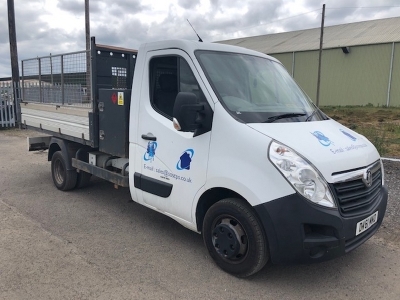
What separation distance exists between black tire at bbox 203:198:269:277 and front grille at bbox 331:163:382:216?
71 cm

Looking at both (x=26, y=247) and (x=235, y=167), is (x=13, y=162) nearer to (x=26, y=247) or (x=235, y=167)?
(x=26, y=247)

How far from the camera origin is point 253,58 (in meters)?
4.30

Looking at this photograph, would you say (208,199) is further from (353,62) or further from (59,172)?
(353,62)

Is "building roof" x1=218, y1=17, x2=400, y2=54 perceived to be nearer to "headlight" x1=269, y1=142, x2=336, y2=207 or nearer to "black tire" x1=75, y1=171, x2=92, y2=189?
"black tire" x1=75, y1=171, x2=92, y2=189

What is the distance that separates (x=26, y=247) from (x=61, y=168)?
94.4 inches

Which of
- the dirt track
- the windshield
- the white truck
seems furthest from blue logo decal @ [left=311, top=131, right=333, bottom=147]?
the dirt track

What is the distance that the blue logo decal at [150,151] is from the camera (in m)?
4.10

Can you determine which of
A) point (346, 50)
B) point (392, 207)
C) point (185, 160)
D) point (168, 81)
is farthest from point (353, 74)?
point (185, 160)

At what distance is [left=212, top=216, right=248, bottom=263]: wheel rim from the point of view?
338 cm

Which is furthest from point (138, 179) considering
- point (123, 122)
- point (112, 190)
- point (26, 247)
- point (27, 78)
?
point (27, 78)

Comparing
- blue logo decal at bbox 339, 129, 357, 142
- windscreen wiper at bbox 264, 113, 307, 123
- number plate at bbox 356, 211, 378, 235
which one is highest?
windscreen wiper at bbox 264, 113, 307, 123

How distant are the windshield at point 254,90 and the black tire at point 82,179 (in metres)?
3.49

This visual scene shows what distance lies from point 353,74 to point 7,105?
A: 25199 millimetres

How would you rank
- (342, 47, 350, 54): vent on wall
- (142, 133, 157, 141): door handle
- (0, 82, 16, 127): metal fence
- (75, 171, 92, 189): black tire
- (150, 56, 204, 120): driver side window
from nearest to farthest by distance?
(150, 56, 204, 120): driver side window < (142, 133, 157, 141): door handle < (75, 171, 92, 189): black tire < (0, 82, 16, 127): metal fence < (342, 47, 350, 54): vent on wall
